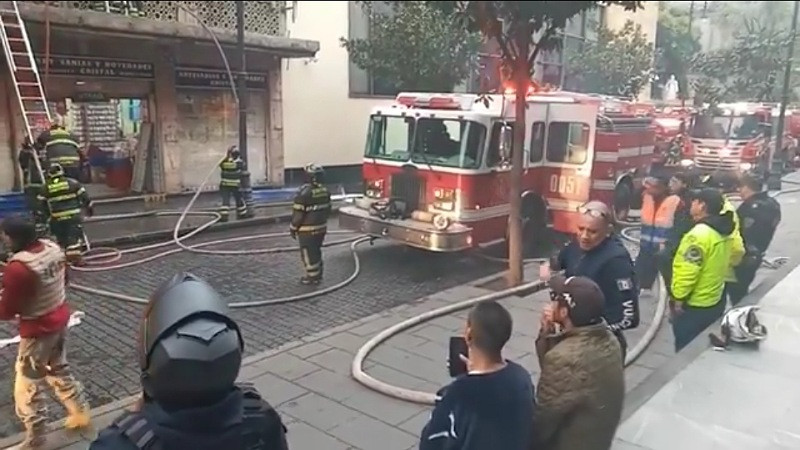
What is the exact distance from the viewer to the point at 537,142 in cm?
940

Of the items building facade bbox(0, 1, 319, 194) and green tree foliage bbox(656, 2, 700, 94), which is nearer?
green tree foliage bbox(656, 2, 700, 94)

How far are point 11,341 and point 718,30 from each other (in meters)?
6.21

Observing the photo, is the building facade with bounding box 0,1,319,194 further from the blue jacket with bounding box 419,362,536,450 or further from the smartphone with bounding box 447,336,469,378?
the blue jacket with bounding box 419,362,536,450

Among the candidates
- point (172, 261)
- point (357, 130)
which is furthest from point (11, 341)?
point (357, 130)

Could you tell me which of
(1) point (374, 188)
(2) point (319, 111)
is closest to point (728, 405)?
(1) point (374, 188)

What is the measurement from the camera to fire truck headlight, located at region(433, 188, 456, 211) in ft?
28.2

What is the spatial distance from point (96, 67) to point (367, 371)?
34.0ft

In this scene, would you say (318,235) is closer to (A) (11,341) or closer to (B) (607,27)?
(A) (11,341)

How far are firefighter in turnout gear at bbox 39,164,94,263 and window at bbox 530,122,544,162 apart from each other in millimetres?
6189

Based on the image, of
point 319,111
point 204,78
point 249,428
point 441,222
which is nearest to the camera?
point 249,428

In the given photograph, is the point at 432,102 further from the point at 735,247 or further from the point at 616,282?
the point at 616,282

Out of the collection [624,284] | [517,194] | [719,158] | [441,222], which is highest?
[719,158]

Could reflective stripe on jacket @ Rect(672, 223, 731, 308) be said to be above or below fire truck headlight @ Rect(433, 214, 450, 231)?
above

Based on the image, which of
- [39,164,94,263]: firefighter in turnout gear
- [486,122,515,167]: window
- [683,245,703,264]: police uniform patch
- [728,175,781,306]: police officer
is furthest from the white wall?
[683,245,703,264]: police uniform patch
